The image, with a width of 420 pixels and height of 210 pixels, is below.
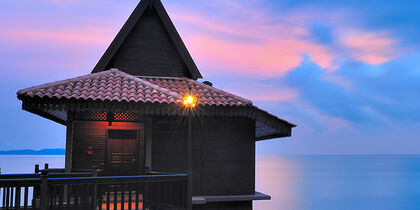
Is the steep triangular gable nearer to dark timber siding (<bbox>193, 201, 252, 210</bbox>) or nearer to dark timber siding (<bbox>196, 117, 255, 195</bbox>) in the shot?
dark timber siding (<bbox>196, 117, 255, 195</bbox>)

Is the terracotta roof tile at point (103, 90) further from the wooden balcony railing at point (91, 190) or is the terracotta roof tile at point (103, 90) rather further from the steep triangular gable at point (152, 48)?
the steep triangular gable at point (152, 48)

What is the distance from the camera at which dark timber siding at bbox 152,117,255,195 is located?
13750 mm

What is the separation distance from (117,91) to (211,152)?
3907mm

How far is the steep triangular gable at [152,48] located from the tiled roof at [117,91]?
1.75 metres

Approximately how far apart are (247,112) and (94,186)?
546 centimetres

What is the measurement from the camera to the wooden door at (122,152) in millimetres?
14227

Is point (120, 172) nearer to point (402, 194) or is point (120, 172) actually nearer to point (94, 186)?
point (94, 186)

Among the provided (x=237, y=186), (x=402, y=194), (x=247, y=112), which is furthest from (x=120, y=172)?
(x=402, y=194)

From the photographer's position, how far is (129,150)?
14.4 m

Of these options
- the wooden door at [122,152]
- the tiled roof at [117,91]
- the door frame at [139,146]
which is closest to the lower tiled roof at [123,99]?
the tiled roof at [117,91]

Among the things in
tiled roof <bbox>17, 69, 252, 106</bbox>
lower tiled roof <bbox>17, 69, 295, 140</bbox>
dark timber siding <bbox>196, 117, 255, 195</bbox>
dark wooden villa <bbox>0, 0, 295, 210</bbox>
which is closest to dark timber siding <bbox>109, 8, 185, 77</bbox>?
dark wooden villa <bbox>0, 0, 295, 210</bbox>

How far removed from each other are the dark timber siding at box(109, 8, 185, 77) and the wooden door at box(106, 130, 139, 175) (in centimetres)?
273

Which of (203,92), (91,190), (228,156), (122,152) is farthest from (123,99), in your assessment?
(228,156)

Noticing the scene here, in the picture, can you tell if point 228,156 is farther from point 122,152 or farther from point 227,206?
point 122,152
